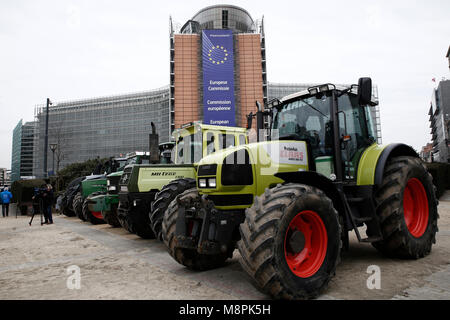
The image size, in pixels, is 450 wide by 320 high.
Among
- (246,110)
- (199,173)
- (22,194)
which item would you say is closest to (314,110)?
(199,173)

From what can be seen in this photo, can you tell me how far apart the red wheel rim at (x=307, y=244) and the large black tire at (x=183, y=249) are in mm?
1462

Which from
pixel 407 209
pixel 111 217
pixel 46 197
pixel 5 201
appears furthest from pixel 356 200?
pixel 5 201

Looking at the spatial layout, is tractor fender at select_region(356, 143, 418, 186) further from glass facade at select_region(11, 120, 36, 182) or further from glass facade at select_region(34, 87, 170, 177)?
glass facade at select_region(11, 120, 36, 182)

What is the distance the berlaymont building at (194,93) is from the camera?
56.5 meters

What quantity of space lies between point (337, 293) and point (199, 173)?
7.88 feet

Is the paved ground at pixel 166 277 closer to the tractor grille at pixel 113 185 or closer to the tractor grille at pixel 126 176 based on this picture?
the tractor grille at pixel 126 176

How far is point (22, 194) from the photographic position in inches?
805

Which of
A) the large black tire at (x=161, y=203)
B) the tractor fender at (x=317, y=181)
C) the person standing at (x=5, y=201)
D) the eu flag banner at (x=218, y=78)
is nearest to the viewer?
the tractor fender at (x=317, y=181)

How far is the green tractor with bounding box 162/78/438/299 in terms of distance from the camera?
3.35m

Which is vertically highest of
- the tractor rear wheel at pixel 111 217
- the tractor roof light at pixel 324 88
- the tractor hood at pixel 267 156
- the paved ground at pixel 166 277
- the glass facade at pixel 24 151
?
the glass facade at pixel 24 151

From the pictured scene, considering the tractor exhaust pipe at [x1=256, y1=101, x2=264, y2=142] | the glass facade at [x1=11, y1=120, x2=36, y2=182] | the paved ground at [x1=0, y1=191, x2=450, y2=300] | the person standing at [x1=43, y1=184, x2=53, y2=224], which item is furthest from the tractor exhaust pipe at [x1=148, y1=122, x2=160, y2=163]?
the glass facade at [x1=11, y1=120, x2=36, y2=182]

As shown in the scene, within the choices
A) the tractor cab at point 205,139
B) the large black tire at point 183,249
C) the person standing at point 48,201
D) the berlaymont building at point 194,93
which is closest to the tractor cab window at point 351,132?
the large black tire at point 183,249

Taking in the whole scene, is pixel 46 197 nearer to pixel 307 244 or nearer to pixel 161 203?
pixel 161 203

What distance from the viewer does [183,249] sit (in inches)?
185
